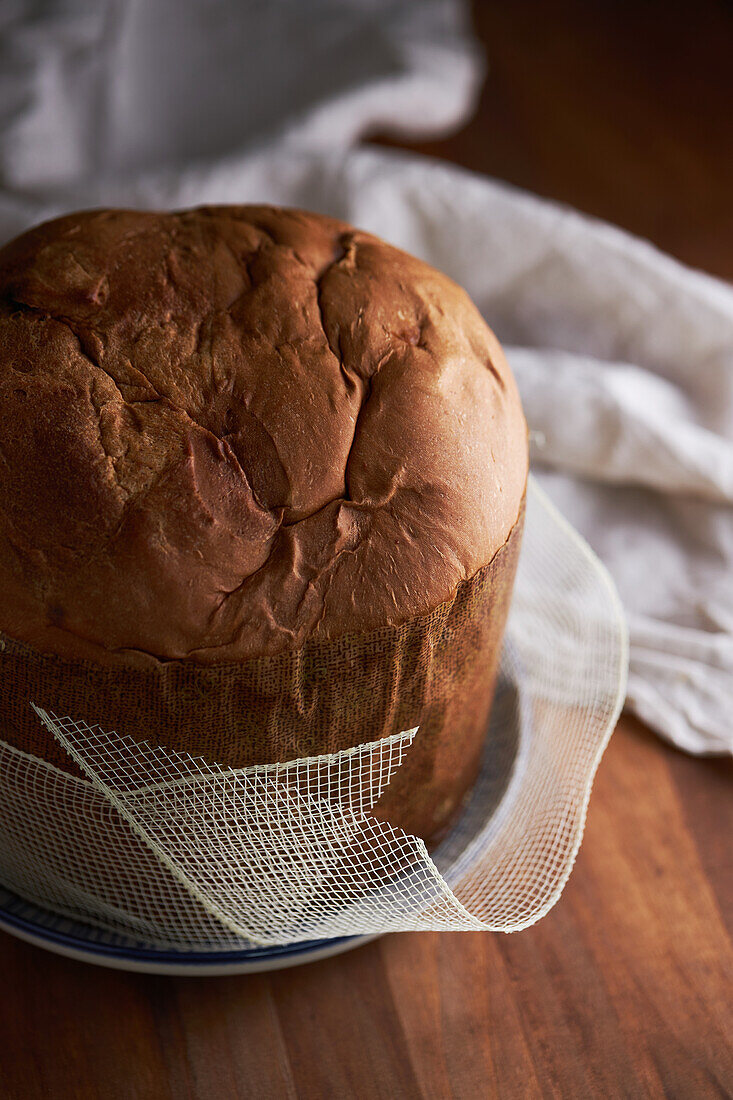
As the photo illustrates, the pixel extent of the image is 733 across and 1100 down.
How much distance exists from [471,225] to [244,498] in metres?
0.72

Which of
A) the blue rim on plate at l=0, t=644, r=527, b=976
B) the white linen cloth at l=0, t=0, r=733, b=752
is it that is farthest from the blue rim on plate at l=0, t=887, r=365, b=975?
the white linen cloth at l=0, t=0, r=733, b=752

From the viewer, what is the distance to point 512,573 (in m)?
0.78

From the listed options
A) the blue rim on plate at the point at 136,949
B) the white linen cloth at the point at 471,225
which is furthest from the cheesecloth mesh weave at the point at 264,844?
the white linen cloth at the point at 471,225

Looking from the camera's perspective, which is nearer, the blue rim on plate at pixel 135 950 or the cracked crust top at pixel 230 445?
the cracked crust top at pixel 230 445

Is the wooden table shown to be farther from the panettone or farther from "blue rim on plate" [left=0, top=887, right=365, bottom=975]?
the panettone

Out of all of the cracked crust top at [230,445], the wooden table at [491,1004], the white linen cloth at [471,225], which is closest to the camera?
the cracked crust top at [230,445]

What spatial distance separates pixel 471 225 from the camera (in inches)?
49.9

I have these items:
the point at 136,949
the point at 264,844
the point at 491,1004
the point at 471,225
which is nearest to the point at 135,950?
the point at 136,949

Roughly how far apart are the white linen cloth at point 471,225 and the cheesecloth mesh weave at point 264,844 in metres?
0.24

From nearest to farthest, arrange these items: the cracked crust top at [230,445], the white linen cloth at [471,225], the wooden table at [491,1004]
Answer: the cracked crust top at [230,445] → the wooden table at [491,1004] → the white linen cloth at [471,225]

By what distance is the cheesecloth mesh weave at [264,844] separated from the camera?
694 mm

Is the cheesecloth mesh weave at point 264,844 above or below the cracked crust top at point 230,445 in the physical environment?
below

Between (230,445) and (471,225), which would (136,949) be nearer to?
(230,445)

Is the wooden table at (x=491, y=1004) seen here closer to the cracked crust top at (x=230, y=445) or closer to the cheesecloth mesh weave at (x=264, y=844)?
the cheesecloth mesh weave at (x=264, y=844)
